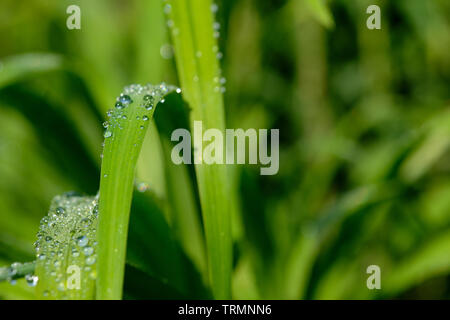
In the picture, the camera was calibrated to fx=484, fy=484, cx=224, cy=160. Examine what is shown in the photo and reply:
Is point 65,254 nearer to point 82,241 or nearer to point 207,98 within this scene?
point 82,241

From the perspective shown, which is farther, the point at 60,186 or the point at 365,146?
the point at 365,146

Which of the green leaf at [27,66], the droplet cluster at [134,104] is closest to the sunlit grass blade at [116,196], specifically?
the droplet cluster at [134,104]

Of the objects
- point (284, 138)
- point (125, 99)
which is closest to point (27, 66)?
point (125, 99)

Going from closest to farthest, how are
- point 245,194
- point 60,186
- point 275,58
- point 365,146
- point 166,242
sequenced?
point 166,242 < point 245,194 < point 60,186 < point 365,146 < point 275,58

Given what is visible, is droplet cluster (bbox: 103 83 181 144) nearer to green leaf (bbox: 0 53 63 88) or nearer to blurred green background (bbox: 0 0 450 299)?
blurred green background (bbox: 0 0 450 299)

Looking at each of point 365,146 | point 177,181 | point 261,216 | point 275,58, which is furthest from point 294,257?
point 275,58

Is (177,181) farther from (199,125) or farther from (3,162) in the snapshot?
(3,162)

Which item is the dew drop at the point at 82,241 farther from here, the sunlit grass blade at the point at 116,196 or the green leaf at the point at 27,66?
the green leaf at the point at 27,66

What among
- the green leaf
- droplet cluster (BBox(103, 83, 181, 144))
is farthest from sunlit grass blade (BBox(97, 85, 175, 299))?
the green leaf
